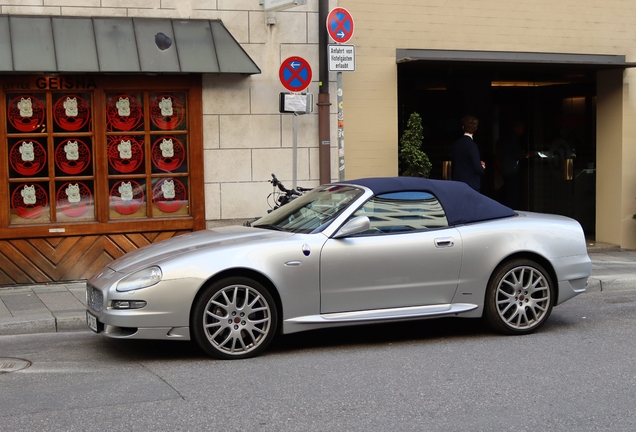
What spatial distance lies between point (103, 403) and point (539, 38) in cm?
992

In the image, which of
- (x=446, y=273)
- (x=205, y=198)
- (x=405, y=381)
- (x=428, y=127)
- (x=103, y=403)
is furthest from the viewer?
(x=428, y=127)

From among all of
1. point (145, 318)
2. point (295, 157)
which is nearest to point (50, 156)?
point (295, 157)

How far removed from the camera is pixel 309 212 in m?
7.63

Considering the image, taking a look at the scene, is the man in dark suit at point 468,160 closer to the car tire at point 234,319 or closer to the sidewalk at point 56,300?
the sidewalk at point 56,300

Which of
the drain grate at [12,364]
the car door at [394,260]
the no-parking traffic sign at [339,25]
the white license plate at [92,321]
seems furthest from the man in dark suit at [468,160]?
the drain grate at [12,364]

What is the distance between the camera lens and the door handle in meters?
7.32

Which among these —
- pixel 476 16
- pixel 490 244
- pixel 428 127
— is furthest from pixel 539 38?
pixel 490 244

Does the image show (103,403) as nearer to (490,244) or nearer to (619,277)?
(490,244)

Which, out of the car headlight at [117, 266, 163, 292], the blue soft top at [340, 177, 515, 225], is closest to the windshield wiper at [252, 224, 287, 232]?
the blue soft top at [340, 177, 515, 225]

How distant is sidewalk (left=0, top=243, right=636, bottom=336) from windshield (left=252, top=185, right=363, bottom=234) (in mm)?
2225

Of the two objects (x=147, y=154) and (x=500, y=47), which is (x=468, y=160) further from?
(x=147, y=154)

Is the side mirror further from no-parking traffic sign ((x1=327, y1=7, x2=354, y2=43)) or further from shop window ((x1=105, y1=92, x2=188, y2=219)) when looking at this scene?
shop window ((x1=105, y1=92, x2=188, y2=219))

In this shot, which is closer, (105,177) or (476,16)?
(105,177)

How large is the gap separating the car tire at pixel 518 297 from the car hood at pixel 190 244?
193 centimetres
